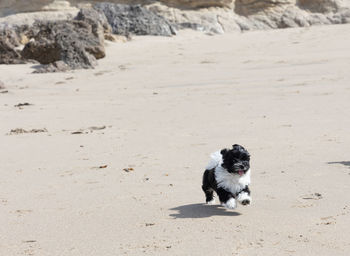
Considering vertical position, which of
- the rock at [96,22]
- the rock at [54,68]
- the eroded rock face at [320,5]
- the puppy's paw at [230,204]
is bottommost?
the rock at [54,68]

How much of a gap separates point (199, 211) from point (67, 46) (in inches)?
467

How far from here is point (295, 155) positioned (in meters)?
6.23

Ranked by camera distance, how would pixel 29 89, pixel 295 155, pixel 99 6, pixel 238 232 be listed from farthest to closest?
1. pixel 99 6
2. pixel 29 89
3. pixel 295 155
4. pixel 238 232

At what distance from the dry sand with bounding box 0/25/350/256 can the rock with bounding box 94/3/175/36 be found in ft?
22.9

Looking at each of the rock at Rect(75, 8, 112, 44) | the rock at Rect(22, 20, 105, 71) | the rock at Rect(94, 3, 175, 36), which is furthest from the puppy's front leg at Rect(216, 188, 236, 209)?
the rock at Rect(94, 3, 175, 36)

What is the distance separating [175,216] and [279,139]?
120 inches

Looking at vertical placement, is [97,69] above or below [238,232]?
below

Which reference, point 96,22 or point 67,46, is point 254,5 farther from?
point 67,46

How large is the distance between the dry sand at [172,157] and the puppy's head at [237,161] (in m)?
0.34

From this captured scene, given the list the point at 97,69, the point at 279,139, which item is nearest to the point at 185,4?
the point at 97,69

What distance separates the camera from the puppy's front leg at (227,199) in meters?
4.30

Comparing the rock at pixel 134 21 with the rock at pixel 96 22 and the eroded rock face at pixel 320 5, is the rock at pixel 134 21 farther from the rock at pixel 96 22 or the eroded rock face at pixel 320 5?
the eroded rock face at pixel 320 5

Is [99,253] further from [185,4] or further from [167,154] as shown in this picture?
[185,4]

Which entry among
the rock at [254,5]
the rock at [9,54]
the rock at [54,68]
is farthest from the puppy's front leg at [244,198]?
the rock at [254,5]
